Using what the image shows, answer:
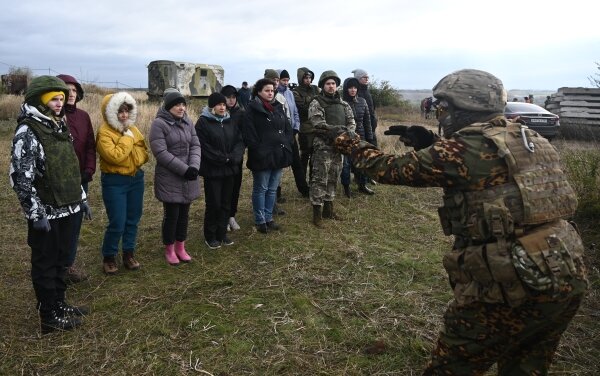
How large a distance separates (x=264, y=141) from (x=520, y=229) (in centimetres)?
336

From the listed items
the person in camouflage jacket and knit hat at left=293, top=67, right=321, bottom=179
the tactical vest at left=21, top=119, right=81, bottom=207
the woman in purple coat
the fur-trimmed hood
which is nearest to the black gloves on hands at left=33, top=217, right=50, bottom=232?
the tactical vest at left=21, top=119, right=81, bottom=207

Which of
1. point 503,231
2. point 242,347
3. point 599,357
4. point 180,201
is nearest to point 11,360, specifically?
point 242,347

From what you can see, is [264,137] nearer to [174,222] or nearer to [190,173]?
[190,173]

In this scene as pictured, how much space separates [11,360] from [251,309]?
154 cm

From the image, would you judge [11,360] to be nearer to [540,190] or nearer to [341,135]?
[341,135]

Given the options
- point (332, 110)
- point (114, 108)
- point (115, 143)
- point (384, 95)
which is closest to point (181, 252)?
point (115, 143)

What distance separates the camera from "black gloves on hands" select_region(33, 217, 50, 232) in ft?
9.38

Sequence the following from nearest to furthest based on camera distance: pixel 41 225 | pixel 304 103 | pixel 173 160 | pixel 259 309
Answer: pixel 41 225 < pixel 259 309 < pixel 173 160 < pixel 304 103

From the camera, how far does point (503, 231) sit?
1937 mm

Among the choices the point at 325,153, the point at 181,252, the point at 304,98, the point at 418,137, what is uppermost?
the point at 304,98

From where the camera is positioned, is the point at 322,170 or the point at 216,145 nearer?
the point at 216,145

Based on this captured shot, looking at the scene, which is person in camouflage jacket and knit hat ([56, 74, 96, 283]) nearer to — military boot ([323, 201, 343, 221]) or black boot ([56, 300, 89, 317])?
black boot ([56, 300, 89, 317])

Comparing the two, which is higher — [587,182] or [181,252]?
[587,182]

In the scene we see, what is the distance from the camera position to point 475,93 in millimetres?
2223
